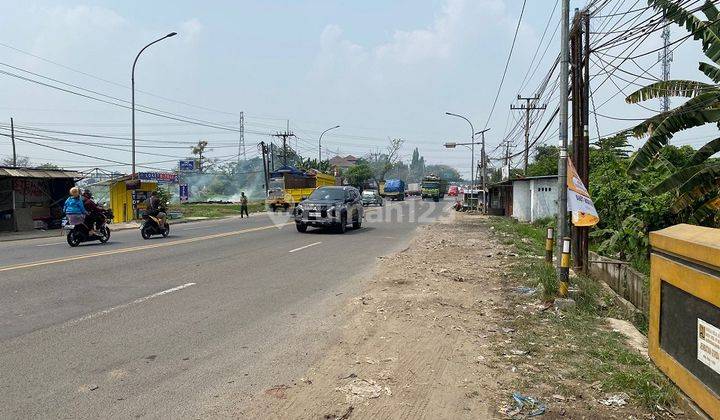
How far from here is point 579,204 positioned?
870 cm

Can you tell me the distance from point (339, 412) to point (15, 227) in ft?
77.2

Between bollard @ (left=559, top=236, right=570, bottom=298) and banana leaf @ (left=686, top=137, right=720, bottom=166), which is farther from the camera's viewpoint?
banana leaf @ (left=686, top=137, right=720, bottom=166)

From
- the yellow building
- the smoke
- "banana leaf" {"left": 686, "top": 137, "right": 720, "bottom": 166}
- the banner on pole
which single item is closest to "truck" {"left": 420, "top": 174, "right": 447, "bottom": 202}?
the smoke

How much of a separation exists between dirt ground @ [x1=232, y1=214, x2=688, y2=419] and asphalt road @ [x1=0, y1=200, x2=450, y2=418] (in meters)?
0.40

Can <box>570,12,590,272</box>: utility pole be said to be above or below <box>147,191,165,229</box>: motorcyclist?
above

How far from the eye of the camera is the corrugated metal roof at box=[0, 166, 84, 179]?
21.7 metres

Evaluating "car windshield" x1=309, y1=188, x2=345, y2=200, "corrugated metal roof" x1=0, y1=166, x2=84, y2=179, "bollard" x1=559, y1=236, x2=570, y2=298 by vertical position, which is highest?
"corrugated metal roof" x1=0, y1=166, x2=84, y2=179

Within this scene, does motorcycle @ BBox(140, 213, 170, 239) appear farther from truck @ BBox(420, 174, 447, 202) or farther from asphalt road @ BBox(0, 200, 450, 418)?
truck @ BBox(420, 174, 447, 202)

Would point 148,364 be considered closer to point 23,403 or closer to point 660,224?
point 23,403

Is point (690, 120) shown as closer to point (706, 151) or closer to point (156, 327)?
point (706, 151)

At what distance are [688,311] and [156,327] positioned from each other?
5.52 m

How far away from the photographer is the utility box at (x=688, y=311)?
11.4 feet

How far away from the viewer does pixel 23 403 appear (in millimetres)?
4141

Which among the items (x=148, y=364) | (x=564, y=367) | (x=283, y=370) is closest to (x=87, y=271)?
(x=148, y=364)
